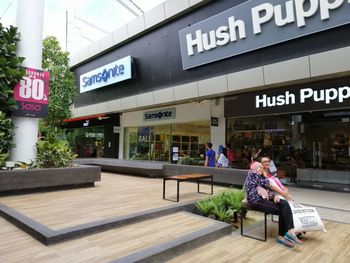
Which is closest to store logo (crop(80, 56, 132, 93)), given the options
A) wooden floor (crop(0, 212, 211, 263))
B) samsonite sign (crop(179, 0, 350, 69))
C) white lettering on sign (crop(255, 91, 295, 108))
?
samsonite sign (crop(179, 0, 350, 69))

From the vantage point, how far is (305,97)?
8.74m

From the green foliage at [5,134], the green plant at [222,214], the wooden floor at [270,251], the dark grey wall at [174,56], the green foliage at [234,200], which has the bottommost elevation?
the wooden floor at [270,251]

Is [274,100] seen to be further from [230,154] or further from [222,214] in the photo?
[222,214]

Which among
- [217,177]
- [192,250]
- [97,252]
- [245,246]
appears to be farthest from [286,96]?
[97,252]

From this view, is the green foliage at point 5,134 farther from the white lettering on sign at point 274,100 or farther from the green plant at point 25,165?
the white lettering on sign at point 274,100

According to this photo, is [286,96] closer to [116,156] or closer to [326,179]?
[326,179]

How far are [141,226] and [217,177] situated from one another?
4572mm

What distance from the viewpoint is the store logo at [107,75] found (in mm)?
14656

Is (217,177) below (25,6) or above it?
below

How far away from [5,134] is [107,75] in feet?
29.2

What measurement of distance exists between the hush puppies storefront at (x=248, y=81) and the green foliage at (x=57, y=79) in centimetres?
290

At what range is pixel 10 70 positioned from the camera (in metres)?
7.80

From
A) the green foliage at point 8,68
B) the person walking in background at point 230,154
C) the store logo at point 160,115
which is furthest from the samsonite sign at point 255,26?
the green foliage at point 8,68

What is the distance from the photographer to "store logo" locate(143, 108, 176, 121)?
14350mm
